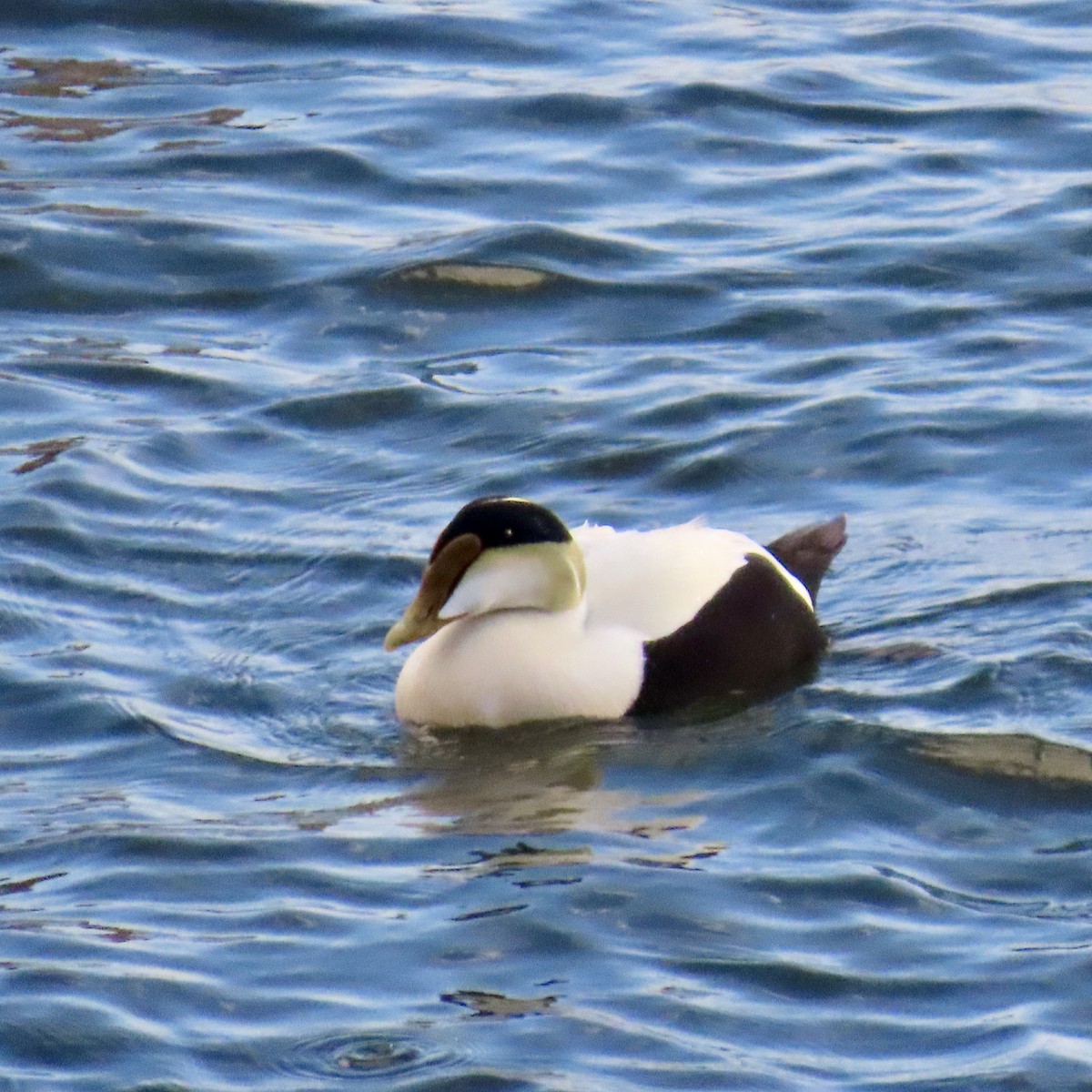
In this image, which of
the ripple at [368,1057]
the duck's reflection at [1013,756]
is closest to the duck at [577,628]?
the duck's reflection at [1013,756]

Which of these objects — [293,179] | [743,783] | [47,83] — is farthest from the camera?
[47,83]

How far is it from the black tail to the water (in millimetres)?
170

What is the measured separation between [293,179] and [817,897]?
629cm

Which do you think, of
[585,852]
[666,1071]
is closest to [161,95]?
[585,852]

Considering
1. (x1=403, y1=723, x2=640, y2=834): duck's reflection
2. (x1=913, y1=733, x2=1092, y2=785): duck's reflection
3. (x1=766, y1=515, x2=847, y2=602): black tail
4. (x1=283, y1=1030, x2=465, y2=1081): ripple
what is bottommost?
(x1=403, y1=723, x2=640, y2=834): duck's reflection

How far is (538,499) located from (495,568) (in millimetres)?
1495

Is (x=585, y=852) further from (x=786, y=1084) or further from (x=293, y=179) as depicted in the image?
(x=293, y=179)

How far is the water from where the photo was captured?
→ 15.0ft

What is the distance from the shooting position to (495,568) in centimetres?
622

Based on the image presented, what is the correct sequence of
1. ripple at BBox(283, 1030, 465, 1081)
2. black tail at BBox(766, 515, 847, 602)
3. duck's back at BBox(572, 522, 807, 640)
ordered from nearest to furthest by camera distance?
ripple at BBox(283, 1030, 465, 1081) < duck's back at BBox(572, 522, 807, 640) < black tail at BBox(766, 515, 847, 602)

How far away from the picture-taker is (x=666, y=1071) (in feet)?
14.1

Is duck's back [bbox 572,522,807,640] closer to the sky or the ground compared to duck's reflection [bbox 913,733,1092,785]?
closer to the sky

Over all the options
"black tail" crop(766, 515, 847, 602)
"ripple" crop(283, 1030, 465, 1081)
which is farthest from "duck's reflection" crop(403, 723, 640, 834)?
"ripple" crop(283, 1030, 465, 1081)

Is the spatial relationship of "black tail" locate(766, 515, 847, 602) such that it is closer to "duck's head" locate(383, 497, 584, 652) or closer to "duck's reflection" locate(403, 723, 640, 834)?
"duck's head" locate(383, 497, 584, 652)
